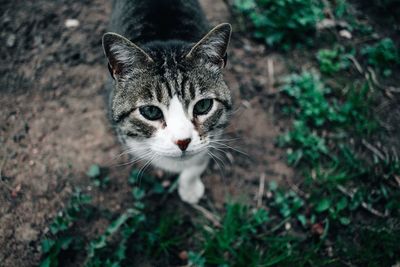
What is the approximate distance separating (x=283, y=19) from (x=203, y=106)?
Result: 1628mm

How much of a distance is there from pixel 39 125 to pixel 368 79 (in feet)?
9.03

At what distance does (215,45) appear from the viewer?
183cm

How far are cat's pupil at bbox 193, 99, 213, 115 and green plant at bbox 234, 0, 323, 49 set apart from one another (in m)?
1.50

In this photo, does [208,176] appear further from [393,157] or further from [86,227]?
[393,157]

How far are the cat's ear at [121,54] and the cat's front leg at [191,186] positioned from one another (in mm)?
890

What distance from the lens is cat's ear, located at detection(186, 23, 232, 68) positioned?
5.76 ft

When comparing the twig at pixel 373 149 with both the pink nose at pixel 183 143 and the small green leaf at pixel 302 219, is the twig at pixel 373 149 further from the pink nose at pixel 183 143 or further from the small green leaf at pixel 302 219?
the pink nose at pixel 183 143

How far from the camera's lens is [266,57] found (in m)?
3.14

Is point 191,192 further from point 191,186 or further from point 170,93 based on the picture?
point 170,93

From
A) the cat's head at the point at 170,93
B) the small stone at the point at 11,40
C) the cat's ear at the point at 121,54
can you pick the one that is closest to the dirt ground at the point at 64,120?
the small stone at the point at 11,40

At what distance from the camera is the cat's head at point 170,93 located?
5.74 ft

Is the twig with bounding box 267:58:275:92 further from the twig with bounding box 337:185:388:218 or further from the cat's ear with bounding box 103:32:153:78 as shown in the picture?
the cat's ear with bounding box 103:32:153:78

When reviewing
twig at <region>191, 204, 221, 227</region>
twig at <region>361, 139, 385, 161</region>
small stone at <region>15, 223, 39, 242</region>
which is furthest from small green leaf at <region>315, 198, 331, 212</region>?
small stone at <region>15, 223, 39, 242</region>

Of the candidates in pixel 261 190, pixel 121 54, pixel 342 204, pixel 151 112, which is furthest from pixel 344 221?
pixel 121 54
